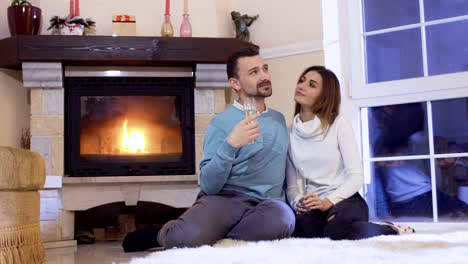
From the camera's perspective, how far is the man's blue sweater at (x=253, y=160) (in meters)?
2.18

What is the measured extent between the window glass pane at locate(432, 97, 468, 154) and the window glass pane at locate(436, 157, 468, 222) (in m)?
0.06

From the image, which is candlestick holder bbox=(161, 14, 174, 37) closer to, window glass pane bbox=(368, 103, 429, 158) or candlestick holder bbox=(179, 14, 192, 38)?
candlestick holder bbox=(179, 14, 192, 38)

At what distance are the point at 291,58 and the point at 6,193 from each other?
183cm

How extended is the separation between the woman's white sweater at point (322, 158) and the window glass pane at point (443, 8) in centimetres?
99

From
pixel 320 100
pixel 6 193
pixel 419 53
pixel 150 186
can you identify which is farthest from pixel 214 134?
pixel 419 53

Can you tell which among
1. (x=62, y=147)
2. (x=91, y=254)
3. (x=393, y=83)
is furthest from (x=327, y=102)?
(x=62, y=147)

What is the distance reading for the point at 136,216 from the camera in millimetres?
3496

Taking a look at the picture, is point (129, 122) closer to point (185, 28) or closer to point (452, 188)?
point (185, 28)

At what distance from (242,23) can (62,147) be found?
1157 millimetres

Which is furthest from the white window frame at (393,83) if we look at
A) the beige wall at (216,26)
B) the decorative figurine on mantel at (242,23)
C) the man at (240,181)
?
the man at (240,181)

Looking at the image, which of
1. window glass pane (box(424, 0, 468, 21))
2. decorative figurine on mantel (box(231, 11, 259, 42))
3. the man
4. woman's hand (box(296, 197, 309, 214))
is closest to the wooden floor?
the man

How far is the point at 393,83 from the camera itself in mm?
A: 2979

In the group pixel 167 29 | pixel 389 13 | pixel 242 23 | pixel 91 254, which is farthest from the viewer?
pixel 242 23

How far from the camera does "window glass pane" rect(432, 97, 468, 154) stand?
2.84m
